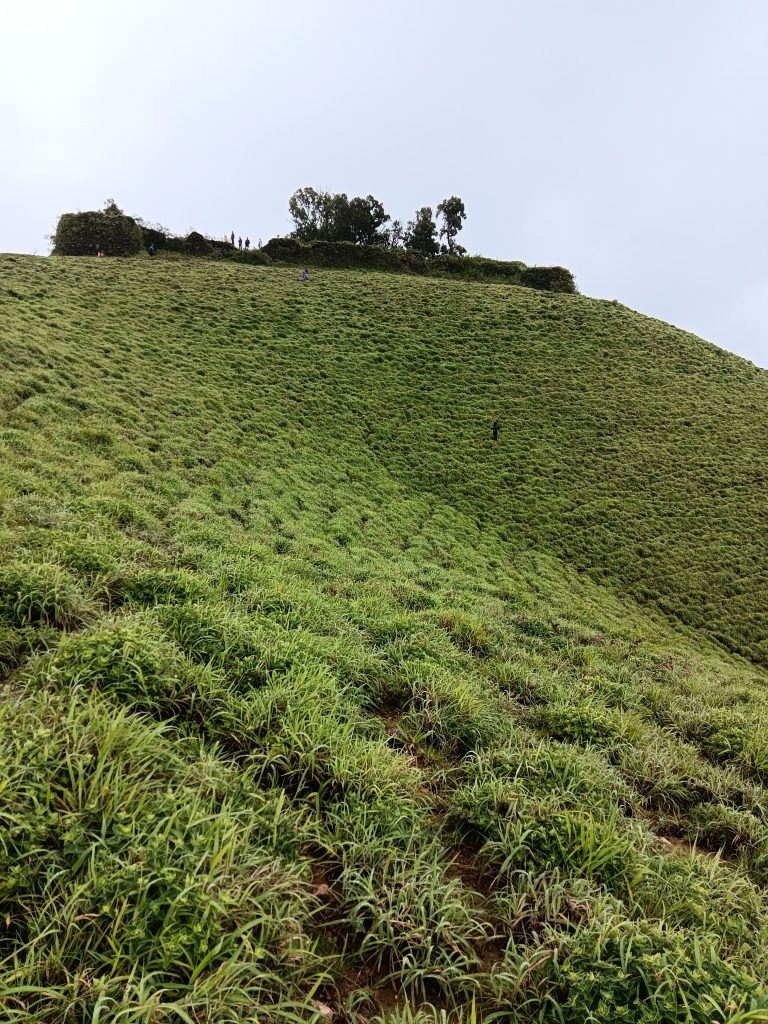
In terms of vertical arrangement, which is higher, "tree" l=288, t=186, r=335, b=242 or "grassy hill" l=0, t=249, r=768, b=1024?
"tree" l=288, t=186, r=335, b=242

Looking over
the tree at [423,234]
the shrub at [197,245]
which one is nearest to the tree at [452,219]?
the tree at [423,234]

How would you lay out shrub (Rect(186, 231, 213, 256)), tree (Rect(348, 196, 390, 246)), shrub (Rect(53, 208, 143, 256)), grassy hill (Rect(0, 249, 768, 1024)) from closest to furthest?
grassy hill (Rect(0, 249, 768, 1024)), shrub (Rect(53, 208, 143, 256)), shrub (Rect(186, 231, 213, 256)), tree (Rect(348, 196, 390, 246))

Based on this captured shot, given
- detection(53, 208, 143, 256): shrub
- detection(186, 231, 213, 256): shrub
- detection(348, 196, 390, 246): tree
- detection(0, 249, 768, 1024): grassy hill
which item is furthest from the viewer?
detection(348, 196, 390, 246): tree

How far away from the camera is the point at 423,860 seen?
115 inches

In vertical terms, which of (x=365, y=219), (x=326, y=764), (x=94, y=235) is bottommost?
(x=326, y=764)

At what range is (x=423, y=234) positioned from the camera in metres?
49.8

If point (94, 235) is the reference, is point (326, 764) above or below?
below

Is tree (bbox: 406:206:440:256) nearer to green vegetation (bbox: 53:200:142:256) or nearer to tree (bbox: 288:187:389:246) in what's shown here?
tree (bbox: 288:187:389:246)

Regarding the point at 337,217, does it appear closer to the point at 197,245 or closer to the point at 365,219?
A: the point at 365,219

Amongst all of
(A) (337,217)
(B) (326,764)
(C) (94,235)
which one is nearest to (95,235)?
(C) (94,235)

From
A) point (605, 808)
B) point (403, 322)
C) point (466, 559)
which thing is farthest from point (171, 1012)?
point (403, 322)

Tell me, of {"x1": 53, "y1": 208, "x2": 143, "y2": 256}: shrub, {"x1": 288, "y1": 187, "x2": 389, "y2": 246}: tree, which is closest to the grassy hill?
{"x1": 53, "y1": 208, "x2": 143, "y2": 256}: shrub

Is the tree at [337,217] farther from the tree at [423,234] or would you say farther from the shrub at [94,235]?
the shrub at [94,235]

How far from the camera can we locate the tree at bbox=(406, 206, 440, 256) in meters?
49.8
